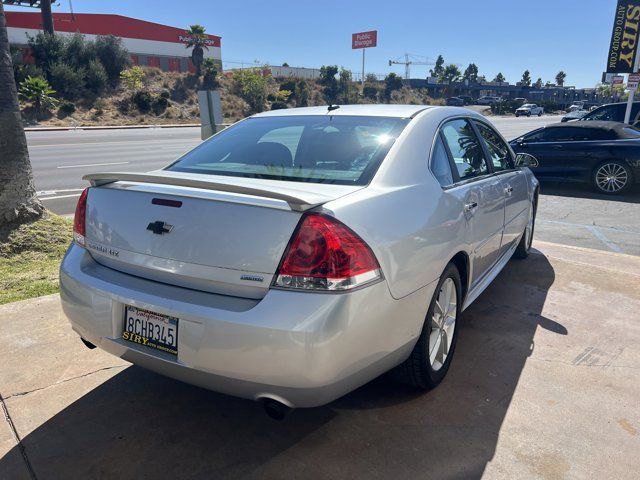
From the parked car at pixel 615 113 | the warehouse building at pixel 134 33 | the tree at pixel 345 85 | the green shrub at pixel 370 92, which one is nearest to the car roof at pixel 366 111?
the parked car at pixel 615 113

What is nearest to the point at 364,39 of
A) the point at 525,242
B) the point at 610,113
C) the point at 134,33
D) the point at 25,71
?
the point at 134,33

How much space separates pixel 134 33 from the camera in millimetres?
61219

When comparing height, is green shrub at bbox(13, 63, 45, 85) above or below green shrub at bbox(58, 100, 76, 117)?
above

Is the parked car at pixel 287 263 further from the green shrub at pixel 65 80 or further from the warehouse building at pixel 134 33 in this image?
the warehouse building at pixel 134 33

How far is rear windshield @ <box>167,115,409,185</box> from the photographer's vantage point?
2865mm

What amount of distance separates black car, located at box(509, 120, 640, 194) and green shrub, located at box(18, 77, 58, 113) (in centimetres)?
3714

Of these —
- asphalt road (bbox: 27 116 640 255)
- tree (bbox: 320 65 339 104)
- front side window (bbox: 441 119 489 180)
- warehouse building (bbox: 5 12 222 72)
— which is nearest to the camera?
front side window (bbox: 441 119 489 180)

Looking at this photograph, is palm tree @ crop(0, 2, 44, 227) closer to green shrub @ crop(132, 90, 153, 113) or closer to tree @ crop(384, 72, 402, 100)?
green shrub @ crop(132, 90, 153, 113)

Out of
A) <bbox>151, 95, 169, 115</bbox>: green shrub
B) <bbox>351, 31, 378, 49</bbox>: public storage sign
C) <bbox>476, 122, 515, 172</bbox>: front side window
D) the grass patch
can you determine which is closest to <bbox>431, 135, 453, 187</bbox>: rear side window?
<bbox>476, 122, 515, 172</bbox>: front side window

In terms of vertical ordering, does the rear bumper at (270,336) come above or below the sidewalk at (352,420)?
above

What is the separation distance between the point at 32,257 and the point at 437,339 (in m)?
4.12

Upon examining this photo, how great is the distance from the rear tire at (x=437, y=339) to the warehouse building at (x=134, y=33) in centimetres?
5431

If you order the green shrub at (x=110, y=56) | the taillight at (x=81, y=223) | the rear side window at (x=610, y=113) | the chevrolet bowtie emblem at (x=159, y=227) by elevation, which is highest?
the green shrub at (x=110, y=56)

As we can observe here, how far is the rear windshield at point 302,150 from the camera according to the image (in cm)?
287
